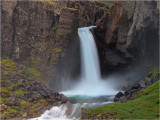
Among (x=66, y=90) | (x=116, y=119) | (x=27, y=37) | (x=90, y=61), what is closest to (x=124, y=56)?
(x=90, y=61)

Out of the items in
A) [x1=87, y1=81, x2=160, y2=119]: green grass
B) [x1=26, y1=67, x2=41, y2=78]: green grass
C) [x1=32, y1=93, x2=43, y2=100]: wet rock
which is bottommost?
[x1=87, y1=81, x2=160, y2=119]: green grass

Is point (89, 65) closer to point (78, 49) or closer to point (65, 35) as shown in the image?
point (78, 49)

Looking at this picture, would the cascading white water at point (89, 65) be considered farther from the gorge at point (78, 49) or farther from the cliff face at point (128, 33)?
the cliff face at point (128, 33)

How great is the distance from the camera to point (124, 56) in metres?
40.8

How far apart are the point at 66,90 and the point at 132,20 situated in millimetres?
18842

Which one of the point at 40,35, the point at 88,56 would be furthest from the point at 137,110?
the point at 40,35

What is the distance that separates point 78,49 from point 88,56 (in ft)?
8.26

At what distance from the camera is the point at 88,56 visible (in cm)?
3978

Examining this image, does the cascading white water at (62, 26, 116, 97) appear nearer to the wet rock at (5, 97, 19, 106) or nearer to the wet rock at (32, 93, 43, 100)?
the wet rock at (32, 93, 43, 100)

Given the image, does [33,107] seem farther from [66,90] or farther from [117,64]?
[117,64]

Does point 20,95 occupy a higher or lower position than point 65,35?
lower

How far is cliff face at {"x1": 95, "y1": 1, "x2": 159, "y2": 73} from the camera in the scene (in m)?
38.0

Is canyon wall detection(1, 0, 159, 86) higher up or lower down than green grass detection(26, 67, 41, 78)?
higher up

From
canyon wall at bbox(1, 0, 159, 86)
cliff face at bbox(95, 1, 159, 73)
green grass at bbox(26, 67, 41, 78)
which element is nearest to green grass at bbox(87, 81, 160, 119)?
green grass at bbox(26, 67, 41, 78)
